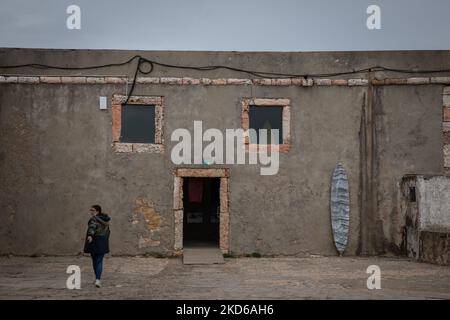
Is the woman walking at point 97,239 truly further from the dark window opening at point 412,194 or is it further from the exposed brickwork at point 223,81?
the dark window opening at point 412,194

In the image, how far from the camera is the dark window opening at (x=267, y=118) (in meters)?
14.3

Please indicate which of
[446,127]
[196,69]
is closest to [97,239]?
[196,69]

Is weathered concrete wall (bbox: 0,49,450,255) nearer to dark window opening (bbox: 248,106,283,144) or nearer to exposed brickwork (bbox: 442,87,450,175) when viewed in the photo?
exposed brickwork (bbox: 442,87,450,175)

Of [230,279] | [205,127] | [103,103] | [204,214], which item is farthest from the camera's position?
[204,214]

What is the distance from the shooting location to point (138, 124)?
14.2 meters

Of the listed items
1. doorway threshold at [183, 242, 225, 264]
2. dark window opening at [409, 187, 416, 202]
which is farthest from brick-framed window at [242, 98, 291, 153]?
dark window opening at [409, 187, 416, 202]

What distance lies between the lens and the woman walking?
9555 mm

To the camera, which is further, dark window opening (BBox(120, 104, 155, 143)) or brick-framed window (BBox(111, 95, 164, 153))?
dark window opening (BBox(120, 104, 155, 143))

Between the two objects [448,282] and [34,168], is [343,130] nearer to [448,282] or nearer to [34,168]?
[448,282]

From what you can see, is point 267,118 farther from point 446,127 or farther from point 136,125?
point 446,127

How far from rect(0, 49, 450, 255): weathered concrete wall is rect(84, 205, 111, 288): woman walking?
4.09m

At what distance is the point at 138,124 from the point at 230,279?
5375mm

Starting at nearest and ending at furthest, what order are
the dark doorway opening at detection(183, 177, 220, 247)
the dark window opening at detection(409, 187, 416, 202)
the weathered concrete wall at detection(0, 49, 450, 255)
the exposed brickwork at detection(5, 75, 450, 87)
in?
the dark window opening at detection(409, 187, 416, 202)
the weathered concrete wall at detection(0, 49, 450, 255)
the exposed brickwork at detection(5, 75, 450, 87)
the dark doorway opening at detection(183, 177, 220, 247)
